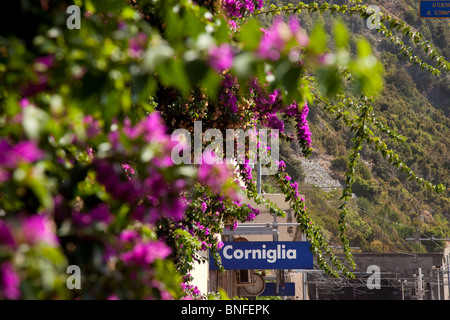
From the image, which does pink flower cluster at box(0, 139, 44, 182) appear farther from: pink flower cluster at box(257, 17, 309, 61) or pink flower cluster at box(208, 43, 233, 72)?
pink flower cluster at box(257, 17, 309, 61)

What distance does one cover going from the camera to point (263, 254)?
777 centimetres

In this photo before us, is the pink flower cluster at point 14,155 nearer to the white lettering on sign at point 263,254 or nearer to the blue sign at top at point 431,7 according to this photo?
the white lettering on sign at point 263,254

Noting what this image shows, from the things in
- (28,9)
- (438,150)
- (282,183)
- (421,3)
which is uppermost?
(438,150)

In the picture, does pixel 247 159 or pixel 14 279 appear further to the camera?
pixel 247 159

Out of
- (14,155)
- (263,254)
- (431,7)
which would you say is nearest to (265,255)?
(263,254)

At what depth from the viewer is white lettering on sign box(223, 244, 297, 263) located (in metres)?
7.65

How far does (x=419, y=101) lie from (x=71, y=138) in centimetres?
7491

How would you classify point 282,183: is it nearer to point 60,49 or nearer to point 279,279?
point 60,49

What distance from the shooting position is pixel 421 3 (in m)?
14.1

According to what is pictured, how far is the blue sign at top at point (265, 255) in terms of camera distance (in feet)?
24.8

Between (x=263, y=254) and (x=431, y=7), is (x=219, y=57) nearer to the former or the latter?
(x=263, y=254)

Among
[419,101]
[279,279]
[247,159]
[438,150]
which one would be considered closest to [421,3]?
[279,279]

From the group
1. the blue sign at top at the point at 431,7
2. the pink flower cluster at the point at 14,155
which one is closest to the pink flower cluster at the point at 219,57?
the pink flower cluster at the point at 14,155

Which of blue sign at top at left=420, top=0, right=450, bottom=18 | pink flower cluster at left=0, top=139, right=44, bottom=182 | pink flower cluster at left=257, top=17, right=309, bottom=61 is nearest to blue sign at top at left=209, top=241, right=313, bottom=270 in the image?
pink flower cluster at left=257, top=17, right=309, bottom=61
